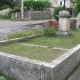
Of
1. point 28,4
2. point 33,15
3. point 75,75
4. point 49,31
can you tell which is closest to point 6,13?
point 28,4

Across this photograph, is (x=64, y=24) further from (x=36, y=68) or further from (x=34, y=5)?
(x=34, y=5)

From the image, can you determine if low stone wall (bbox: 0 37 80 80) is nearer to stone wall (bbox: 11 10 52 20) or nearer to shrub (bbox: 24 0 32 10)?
stone wall (bbox: 11 10 52 20)

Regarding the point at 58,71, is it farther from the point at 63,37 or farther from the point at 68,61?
the point at 63,37

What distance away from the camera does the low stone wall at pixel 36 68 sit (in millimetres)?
3890

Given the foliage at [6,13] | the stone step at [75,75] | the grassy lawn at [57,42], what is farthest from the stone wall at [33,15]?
the stone step at [75,75]

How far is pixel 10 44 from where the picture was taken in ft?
22.2

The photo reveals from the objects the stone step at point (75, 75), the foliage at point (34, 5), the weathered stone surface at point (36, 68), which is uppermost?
the foliage at point (34, 5)

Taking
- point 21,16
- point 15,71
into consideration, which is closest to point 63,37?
point 15,71

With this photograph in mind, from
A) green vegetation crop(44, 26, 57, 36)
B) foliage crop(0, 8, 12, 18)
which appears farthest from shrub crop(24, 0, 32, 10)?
green vegetation crop(44, 26, 57, 36)

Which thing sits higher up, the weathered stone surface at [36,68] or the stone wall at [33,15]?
the stone wall at [33,15]

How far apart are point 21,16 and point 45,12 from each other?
18.8ft

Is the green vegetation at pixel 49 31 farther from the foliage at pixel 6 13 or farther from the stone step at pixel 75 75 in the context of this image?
the foliage at pixel 6 13

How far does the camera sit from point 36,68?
13.3ft

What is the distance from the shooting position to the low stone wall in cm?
389
